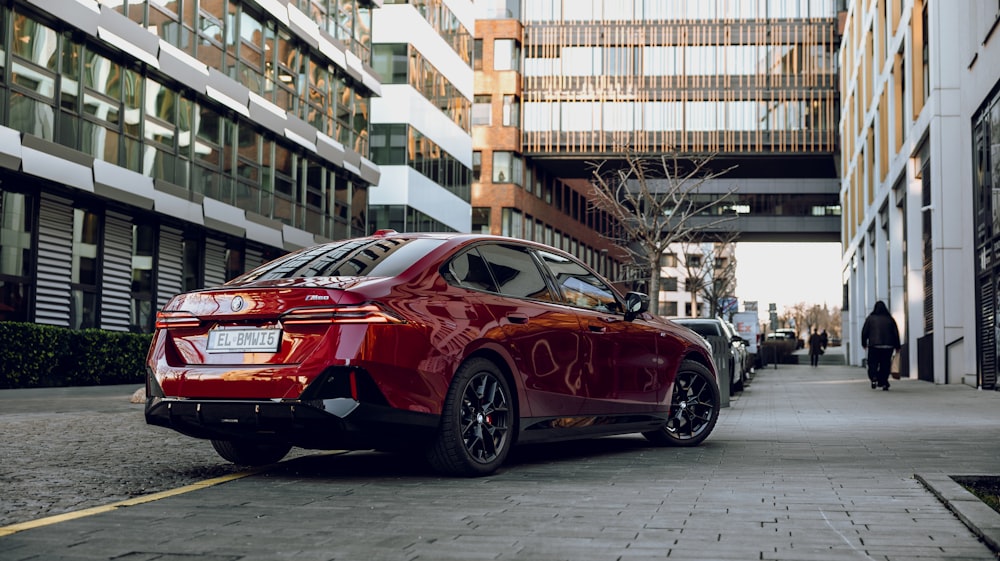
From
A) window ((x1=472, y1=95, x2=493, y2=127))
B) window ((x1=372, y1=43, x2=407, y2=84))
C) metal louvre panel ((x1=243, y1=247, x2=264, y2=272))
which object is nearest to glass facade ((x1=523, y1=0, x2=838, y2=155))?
window ((x1=472, y1=95, x2=493, y2=127))

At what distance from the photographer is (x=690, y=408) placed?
939 centimetres

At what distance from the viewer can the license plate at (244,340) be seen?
6297 mm

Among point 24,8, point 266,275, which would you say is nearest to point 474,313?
point 266,275

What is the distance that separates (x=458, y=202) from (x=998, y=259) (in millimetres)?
32464

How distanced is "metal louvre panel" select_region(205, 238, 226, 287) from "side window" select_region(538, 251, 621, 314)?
2247 cm

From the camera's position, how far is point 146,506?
18.6 feet

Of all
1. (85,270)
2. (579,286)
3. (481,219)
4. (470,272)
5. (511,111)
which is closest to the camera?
(470,272)

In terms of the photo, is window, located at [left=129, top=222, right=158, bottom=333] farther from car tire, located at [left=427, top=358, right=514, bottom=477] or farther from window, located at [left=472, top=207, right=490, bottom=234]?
window, located at [left=472, top=207, right=490, bottom=234]

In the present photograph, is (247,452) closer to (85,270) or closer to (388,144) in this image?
(85,270)

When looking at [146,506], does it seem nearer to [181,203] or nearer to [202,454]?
[202,454]

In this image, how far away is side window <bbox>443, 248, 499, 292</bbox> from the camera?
23.0ft

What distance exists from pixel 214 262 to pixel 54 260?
7.52m

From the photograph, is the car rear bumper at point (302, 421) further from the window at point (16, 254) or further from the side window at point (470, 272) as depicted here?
the window at point (16, 254)

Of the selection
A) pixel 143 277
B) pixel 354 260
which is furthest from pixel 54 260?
pixel 354 260
